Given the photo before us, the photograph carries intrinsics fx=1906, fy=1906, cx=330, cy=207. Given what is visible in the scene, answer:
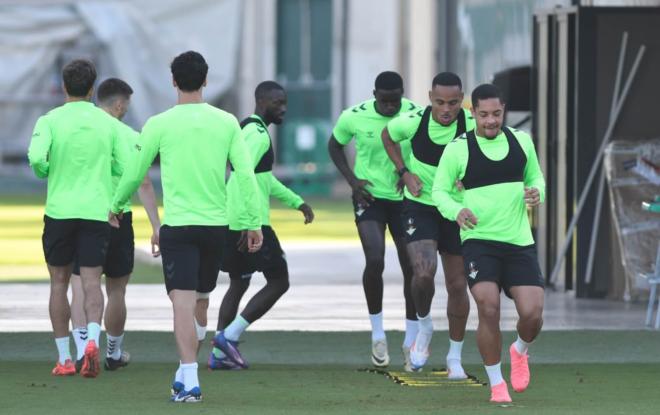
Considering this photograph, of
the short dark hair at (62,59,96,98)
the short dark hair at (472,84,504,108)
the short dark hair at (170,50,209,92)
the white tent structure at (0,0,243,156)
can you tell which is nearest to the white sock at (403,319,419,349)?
the short dark hair at (472,84,504,108)

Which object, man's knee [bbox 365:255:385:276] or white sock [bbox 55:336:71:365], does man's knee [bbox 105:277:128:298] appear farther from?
man's knee [bbox 365:255:385:276]

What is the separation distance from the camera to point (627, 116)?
1759cm

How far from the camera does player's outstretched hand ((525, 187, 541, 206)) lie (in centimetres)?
1023

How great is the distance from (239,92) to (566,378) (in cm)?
3418

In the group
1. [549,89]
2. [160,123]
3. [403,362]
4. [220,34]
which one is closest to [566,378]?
[403,362]

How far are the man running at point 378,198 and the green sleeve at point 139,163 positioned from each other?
88.2 inches

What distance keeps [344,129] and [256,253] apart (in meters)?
1.05

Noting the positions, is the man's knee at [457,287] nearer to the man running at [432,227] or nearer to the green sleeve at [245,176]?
the man running at [432,227]

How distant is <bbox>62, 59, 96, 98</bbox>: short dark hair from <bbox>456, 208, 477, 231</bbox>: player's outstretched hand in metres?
2.78

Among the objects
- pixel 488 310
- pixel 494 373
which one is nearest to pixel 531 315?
pixel 488 310

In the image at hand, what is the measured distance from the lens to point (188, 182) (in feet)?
33.6

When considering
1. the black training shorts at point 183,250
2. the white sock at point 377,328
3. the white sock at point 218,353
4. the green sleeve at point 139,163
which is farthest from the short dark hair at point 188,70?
the white sock at point 377,328

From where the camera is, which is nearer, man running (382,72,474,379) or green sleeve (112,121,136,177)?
A: man running (382,72,474,379)

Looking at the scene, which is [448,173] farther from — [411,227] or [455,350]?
[455,350]
